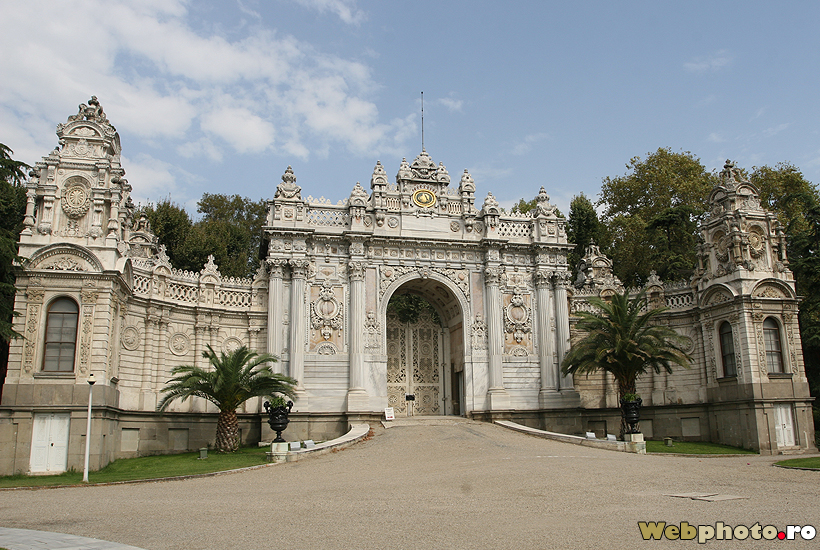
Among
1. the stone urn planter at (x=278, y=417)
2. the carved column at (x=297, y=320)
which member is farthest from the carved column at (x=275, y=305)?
the stone urn planter at (x=278, y=417)

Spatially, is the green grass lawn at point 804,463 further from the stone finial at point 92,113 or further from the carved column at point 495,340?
the stone finial at point 92,113

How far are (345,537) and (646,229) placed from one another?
3829 cm

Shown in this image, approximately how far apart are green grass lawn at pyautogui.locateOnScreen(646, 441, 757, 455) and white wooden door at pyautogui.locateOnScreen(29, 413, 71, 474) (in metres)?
21.2

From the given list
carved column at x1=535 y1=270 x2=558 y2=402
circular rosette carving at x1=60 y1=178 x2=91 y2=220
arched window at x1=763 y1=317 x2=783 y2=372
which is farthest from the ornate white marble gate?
circular rosette carving at x1=60 y1=178 x2=91 y2=220

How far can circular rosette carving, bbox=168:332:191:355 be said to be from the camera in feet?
98.9

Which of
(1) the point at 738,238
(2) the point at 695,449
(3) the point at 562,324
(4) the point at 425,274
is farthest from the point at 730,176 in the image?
(4) the point at 425,274

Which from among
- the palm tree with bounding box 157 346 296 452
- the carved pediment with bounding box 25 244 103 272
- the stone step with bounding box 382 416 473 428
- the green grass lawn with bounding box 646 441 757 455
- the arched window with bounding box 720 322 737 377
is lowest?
the green grass lawn with bounding box 646 441 757 455

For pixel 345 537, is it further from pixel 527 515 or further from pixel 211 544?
pixel 527 515

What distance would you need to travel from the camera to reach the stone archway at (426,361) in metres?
35.0

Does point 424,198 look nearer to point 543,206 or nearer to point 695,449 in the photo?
point 543,206

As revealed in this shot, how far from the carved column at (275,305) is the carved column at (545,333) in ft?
40.0

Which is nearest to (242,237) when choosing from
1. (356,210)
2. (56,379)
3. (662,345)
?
(356,210)

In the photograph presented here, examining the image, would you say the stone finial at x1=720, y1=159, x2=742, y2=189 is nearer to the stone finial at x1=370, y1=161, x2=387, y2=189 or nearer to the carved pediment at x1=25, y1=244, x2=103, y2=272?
the stone finial at x1=370, y1=161, x2=387, y2=189

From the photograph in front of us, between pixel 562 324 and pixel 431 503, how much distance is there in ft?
68.1
